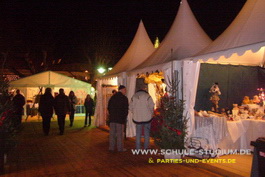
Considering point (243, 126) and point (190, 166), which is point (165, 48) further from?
point (190, 166)

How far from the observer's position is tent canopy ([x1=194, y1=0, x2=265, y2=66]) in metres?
4.73

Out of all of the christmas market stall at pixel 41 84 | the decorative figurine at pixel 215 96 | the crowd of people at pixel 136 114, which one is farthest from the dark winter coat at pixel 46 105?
the christmas market stall at pixel 41 84

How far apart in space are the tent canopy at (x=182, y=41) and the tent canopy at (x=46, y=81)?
34.5 feet

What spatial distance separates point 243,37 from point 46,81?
47.2 feet

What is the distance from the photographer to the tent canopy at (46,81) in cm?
1655

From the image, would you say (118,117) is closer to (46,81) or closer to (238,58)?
(238,58)

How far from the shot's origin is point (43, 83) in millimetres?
16891

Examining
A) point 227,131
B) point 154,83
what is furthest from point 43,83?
point 227,131

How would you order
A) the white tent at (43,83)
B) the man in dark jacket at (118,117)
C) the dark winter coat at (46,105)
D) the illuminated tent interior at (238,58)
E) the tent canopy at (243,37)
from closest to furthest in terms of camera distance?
the tent canopy at (243,37) < the illuminated tent interior at (238,58) < the man in dark jacket at (118,117) < the dark winter coat at (46,105) < the white tent at (43,83)

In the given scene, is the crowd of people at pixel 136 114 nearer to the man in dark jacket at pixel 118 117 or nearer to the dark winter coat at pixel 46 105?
the man in dark jacket at pixel 118 117

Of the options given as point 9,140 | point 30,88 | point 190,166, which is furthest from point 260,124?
point 30,88

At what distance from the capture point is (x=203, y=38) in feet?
25.3

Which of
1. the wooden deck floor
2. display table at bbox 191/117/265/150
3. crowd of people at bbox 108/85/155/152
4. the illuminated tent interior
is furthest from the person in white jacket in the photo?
the illuminated tent interior

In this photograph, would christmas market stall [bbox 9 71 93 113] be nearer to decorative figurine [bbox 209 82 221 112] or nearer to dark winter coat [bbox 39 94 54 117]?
dark winter coat [bbox 39 94 54 117]
